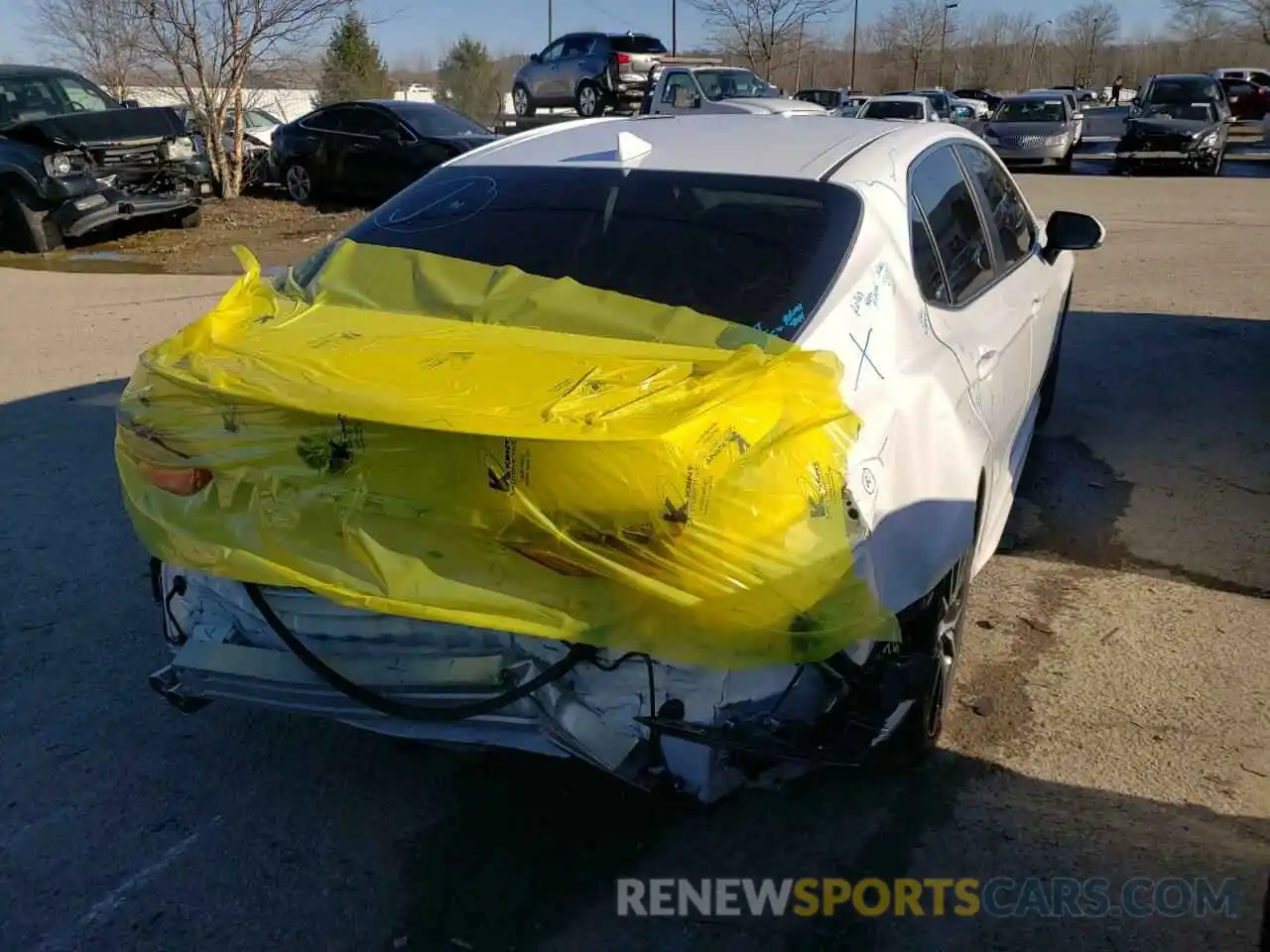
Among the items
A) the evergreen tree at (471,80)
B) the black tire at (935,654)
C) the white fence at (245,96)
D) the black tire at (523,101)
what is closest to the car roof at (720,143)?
the black tire at (935,654)

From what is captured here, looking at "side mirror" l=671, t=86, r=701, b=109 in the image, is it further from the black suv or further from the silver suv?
the black suv

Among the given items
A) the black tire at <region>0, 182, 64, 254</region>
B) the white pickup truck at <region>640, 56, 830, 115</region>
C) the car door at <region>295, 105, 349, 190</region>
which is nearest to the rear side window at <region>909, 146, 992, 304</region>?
the black tire at <region>0, 182, 64, 254</region>

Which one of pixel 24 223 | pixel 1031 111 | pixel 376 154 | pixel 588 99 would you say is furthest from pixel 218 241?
pixel 1031 111

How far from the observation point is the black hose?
7.54 feet

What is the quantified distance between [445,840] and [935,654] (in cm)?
137

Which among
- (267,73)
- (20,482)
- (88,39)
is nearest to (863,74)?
(88,39)

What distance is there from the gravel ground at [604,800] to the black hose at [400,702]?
0.53 metres

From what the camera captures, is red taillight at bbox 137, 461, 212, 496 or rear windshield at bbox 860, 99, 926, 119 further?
rear windshield at bbox 860, 99, 926, 119

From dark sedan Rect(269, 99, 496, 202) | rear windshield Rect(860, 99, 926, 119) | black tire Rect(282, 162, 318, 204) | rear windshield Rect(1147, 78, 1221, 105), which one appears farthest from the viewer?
rear windshield Rect(1147, 78, 1221, 105)

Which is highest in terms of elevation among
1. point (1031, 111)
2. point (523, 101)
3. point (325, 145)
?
point (523, 101)

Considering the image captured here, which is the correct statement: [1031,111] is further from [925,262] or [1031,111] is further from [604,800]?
[604,800]

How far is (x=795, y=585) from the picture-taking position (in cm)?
214

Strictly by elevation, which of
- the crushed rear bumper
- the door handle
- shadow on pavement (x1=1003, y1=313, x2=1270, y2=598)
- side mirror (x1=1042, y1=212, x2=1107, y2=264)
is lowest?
shadow on pavement (x1=1003, y1=313, x2=1270, y2=598)

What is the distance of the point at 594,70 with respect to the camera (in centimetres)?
2358
